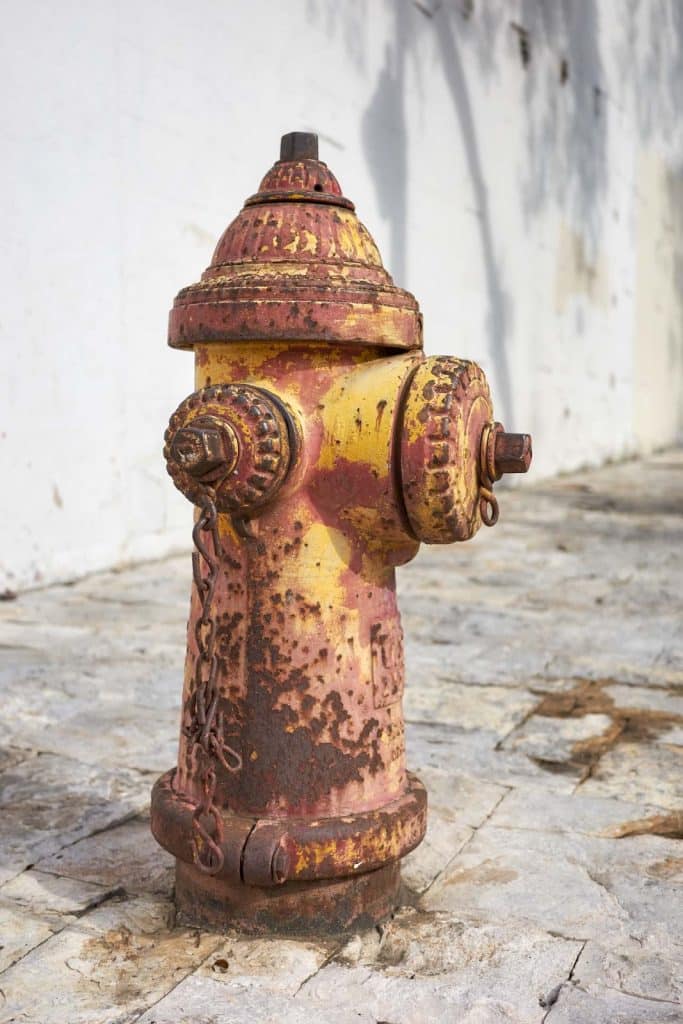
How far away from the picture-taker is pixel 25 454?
5.24m

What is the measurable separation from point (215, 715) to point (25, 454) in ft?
11.8

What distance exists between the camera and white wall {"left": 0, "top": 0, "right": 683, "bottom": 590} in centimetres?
528

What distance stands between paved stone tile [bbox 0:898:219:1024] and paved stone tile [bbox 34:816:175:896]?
4.2 inches

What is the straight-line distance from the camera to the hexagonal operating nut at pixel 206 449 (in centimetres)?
180

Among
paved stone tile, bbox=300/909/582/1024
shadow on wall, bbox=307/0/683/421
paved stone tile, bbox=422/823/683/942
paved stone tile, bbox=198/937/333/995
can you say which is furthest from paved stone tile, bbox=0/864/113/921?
shadow on wall, bbox=307/0/683/421

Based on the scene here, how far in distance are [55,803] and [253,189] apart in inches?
186

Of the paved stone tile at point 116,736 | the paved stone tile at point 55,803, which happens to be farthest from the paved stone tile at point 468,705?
the paved stone tile at point 55,803

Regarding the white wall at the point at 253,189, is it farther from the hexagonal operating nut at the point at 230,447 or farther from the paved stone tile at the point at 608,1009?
the paved stone tile at the point at 608,1009

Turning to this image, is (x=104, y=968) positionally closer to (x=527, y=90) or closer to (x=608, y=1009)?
(x=608, y=1009)

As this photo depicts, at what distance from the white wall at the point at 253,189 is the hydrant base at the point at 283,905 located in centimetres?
335

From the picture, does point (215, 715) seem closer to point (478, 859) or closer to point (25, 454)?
point (478, 859)

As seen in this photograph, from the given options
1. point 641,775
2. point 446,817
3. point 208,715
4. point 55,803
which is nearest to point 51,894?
point 55,803

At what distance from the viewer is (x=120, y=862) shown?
7.70 ft

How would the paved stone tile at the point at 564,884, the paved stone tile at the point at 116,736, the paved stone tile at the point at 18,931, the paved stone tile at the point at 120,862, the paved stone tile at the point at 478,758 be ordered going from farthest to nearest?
the paved stone tile at the point at 116,736
the paved stone tile at the point at 478,758
the paved stone tile at the point at 120,862
the paved stone tile at the point at 564,884
the paved stone tile at the point at 18,931
